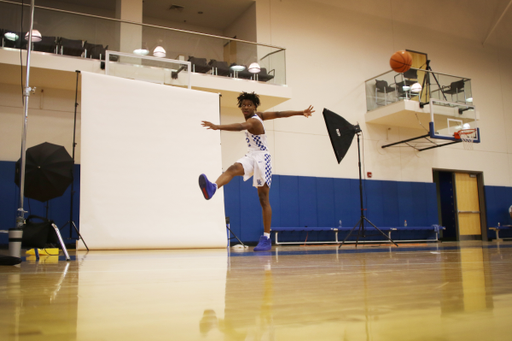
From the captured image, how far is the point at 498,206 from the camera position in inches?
519

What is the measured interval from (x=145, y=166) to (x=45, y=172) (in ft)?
3.95

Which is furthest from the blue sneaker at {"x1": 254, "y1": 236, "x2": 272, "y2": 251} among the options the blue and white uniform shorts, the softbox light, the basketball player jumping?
the softbox light

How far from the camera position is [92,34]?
7.47 metres

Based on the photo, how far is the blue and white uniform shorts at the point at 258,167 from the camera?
13.7ft

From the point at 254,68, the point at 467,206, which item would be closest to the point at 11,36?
the point at 254,68

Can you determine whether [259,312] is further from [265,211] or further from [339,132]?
[339,132]

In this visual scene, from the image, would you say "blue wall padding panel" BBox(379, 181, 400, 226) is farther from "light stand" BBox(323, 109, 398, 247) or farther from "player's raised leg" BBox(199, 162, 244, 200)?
"player's raised leg" BBox(199, 162, 244, 200)

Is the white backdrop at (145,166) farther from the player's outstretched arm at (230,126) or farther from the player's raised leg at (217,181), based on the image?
the player's outstretched arm at (230,126)

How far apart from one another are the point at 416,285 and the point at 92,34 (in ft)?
25.5

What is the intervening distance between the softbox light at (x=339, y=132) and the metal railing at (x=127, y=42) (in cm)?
382

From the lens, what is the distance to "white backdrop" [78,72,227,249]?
189 inches

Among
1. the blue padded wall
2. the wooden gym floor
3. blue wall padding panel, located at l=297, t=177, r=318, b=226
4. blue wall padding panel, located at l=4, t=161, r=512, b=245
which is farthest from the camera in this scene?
blue wall padding panel, located at l=297, t=177, r=318, b=226

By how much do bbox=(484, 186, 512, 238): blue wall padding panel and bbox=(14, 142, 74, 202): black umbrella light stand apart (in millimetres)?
12868

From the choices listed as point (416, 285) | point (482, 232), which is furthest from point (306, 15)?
point (416, 285)
